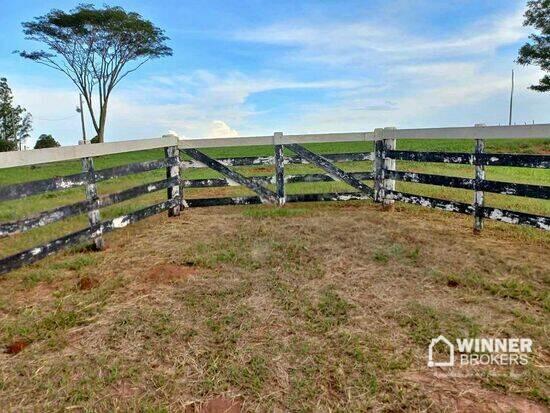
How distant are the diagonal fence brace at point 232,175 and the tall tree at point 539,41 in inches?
1421

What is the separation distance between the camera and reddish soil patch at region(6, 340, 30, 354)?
3459 mm

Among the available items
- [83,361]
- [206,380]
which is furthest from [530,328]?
[83,361]

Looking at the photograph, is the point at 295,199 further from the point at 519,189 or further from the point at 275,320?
the point at 275,320

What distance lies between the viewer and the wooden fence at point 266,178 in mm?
5453

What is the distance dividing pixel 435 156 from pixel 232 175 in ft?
13.2

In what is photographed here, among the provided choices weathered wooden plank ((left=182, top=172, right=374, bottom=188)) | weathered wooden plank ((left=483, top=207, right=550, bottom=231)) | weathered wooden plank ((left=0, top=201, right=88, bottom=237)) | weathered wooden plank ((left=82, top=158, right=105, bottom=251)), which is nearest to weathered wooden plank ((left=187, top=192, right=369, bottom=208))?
weathered wooden plank ((left=182, top=172, right=374, bottom=188))

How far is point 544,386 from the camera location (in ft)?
9.18

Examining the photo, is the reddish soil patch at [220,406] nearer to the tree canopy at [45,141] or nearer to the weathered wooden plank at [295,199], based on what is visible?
the weathered wooden plank at [295,199]

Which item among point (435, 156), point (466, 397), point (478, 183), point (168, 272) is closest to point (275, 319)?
point (466, 397)

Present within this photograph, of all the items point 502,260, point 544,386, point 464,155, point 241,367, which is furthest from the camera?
point 464,155

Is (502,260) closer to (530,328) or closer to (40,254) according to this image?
(530,328)

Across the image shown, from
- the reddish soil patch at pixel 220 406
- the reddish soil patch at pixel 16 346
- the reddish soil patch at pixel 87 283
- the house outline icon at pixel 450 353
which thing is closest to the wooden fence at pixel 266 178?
the reddish soil patch at pixel 87 283

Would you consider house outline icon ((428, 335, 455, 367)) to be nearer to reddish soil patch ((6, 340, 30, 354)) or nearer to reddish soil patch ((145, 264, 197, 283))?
reddish soil patch ((145, 264, 197, 283))

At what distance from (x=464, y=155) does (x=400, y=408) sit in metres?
5.22
